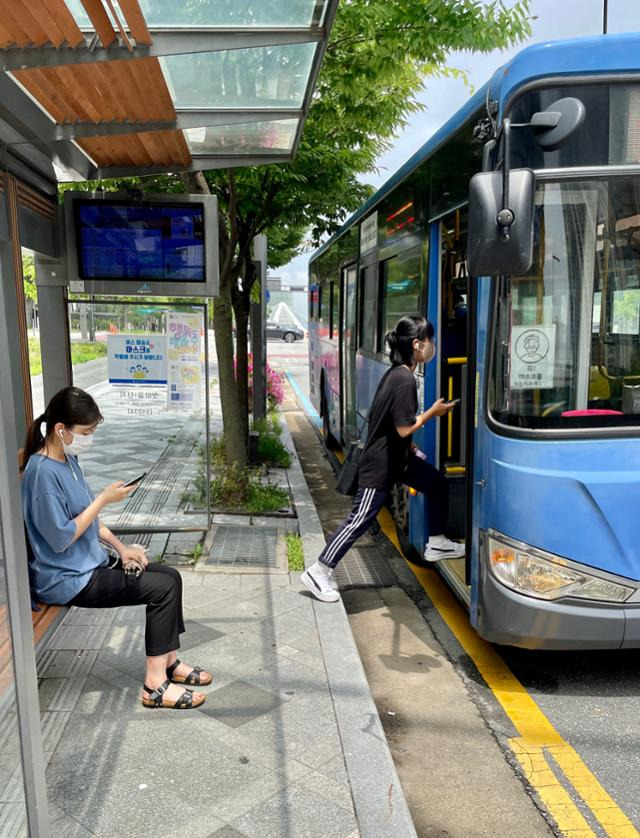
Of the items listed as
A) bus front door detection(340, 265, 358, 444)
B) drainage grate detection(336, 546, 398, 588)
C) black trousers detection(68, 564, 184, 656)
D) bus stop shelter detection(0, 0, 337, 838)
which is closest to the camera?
bus stop shelter detection(0, 0, 337, 838)

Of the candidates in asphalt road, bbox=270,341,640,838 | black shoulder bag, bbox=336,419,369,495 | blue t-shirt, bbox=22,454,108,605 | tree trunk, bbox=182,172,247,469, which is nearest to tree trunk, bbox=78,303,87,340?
tree trunk, bbox=182,172,247,469

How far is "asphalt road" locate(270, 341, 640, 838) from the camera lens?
3203 mm

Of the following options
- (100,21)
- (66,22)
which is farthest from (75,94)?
(100,21)

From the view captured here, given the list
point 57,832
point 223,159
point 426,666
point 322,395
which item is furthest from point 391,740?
point 322,395

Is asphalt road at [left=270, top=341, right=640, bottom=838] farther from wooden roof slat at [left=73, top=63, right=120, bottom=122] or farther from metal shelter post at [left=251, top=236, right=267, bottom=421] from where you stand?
metal shelter post at [left=251, top=236, right=267, bottom=421]

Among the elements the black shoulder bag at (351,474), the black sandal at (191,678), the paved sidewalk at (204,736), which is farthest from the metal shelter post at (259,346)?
the black sandal at (191,678)

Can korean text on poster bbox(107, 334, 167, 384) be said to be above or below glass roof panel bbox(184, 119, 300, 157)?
below

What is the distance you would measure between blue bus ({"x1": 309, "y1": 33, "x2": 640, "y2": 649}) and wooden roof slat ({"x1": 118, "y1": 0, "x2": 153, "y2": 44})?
1519 mm

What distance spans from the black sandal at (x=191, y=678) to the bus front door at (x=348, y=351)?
15.3 ft

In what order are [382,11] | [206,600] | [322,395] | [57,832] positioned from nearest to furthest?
[57,832], [206,600], [382,11], [322,395]

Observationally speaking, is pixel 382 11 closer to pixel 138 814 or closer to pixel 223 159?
pixel 223 159

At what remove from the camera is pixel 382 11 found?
226 inches

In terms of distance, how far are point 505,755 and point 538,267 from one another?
2.30m

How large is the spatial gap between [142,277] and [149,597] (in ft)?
8.90
